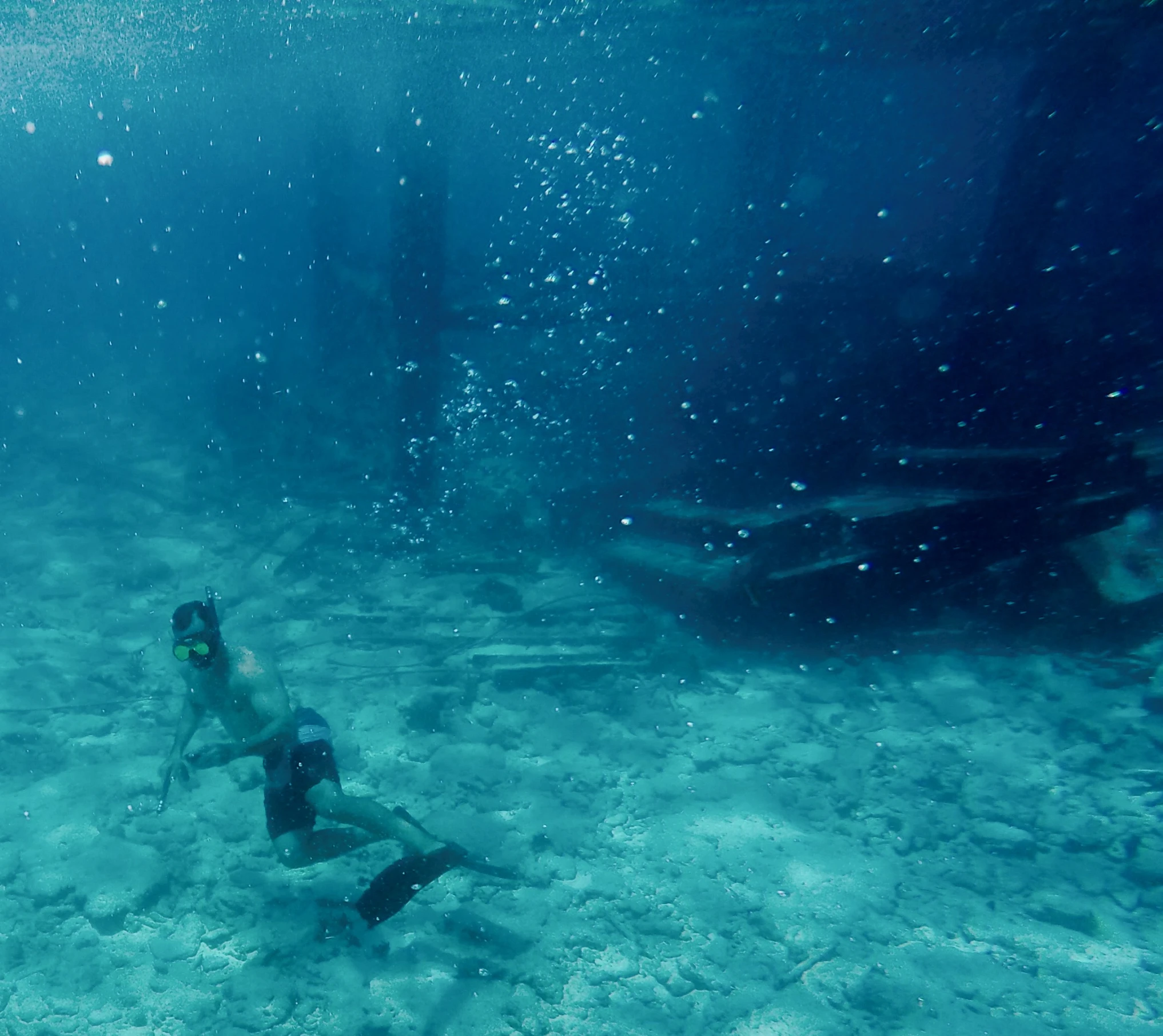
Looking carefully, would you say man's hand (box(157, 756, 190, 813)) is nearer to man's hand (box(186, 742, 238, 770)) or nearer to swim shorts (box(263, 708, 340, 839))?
man's hand (box(186, 742, 238, 770))

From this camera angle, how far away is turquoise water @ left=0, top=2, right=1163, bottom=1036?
398cm

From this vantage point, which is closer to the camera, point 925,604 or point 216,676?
point 216,676

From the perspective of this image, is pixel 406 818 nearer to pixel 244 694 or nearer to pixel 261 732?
pixel 261 732

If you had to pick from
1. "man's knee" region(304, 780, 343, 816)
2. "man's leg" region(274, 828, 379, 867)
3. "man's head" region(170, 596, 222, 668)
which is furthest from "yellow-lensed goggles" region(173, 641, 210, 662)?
"man's leg" region(274, 828, 379, 867)

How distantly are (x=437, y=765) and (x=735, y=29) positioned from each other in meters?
17.6

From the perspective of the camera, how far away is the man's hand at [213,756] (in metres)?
4.02

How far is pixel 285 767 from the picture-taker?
4.14 metres

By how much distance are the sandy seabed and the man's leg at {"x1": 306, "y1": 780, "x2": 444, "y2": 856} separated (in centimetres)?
53

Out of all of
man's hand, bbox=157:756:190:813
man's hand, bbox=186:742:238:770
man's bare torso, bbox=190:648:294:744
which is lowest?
man's hand, bbox=186:742:238:770

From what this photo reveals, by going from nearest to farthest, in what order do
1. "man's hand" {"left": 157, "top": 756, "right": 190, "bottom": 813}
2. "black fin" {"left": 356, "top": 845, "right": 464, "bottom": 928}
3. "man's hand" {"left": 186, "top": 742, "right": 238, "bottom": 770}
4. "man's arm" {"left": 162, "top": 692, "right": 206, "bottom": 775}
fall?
"black fin" {"left": 356, "top": 845, "right": 464, "bottom": 928}, "man's hand" {"left": 186, "top": 742, "right": 238, "bottom": 770}, "man's hand" {"left": 157, "top": 756, "right": 190, "bottom": 813}, "man's arm" {"left": 162, "top": 692, "right": 206, "bottom": 775}

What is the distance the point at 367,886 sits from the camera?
14.3 ft

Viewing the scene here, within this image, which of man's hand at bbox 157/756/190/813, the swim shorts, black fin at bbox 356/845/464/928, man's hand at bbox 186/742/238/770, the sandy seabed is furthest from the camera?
man's hand at bbox 157/756/190/813

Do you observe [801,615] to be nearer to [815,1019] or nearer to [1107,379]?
[815,1019]

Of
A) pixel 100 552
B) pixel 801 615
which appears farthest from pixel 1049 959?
pixel 100 552
